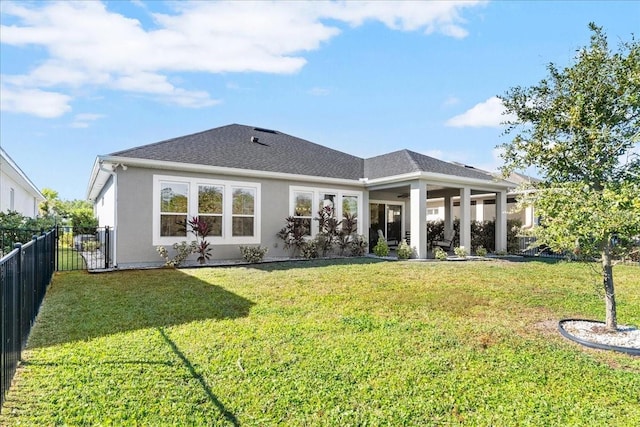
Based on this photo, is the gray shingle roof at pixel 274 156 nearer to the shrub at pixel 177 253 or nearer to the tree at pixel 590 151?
the shrub at pixel 177 253

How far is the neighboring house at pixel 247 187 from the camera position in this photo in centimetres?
1090

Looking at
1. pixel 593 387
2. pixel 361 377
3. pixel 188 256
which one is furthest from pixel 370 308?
pixel 188 256

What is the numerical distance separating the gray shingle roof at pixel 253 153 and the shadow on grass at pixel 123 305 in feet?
14.2

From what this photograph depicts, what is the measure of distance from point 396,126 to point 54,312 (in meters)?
17.3

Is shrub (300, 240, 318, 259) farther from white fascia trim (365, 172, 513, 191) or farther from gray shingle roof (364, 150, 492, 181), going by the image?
gray shingle roof (364, 150, 492, 181)

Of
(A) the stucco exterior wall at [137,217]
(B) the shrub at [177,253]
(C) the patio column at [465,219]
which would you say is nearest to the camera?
(A) the stucco exterior wall at [137,217]

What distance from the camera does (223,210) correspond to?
1242 cm

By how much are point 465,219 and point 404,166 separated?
11.0 ft

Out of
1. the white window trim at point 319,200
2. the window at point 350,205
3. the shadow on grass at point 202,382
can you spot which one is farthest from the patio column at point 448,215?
the shadow on grass at point 202,382

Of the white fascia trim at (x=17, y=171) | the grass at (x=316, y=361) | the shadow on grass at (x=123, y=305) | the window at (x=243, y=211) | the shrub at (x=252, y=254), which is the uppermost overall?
the white fascia trim at (x=17, y=171)

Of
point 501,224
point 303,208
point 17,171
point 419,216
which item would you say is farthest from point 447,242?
point 17,171

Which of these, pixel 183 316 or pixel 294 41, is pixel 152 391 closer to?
pixel 183 316

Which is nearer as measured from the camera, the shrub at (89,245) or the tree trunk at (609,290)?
the tree trunk at (609,290)

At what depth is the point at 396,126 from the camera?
19469 millimetres
